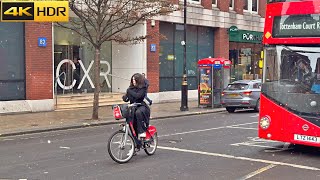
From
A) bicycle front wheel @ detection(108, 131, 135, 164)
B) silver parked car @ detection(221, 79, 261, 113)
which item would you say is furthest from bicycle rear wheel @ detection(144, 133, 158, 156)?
silver parked car @ detection(221, 79, 261, 113)

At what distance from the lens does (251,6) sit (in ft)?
106

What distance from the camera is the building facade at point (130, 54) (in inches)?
718

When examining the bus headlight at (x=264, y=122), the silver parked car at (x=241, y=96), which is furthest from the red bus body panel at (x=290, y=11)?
the silver parked car at (x=241, y=96)

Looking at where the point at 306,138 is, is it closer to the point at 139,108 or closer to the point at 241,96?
the point at 139,108

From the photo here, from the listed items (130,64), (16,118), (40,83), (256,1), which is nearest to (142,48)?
(130,64)

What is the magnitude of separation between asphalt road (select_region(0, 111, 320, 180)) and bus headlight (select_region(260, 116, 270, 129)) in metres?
0.58

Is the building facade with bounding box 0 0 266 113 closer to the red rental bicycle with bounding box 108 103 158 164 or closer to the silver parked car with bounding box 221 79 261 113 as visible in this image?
the silver parked car with bounding box 221 79 261 113

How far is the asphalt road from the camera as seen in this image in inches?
294

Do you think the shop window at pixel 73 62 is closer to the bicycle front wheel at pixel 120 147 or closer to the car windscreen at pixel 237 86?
the car windscreen at pixel 237 86

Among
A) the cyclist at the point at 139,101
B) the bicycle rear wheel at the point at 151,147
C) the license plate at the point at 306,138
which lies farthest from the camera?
the bicycle rear wheel at the point at 151,147

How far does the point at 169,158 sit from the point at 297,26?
A: 12.3ft

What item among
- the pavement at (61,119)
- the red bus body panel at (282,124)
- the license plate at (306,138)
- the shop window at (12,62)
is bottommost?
the pavement at (61,119)

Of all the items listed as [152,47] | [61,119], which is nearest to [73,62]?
[152,47]

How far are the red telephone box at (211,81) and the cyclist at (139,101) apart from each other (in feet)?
42.1
